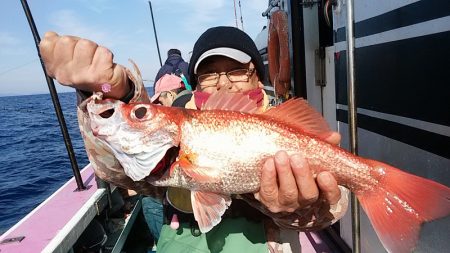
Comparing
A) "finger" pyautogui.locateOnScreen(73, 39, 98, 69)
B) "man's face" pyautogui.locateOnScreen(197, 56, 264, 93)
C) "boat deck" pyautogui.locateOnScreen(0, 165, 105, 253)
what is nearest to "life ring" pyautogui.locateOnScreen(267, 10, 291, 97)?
"man's face" pyautogui.locateOnScreen(197, 56, 264, 93)

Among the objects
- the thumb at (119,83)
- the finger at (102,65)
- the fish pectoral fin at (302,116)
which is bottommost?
the fish pectoral fin at (302,116)

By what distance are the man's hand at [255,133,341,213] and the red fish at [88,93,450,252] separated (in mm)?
63

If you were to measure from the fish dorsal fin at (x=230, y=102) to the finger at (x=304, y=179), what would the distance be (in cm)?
39

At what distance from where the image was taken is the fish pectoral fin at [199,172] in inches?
71.3

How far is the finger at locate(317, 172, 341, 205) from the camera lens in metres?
1.79

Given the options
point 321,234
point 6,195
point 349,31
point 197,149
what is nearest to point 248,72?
point 349,31

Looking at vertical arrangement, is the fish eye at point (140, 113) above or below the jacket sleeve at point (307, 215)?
above

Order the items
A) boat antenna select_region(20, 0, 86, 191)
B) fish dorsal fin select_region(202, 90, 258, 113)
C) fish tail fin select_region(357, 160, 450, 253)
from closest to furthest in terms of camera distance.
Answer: fish tail fin select_region(357, 160, 450, 253) → fish dorsal fin select_region(202, 90, 258, 113) → boat antenna select_region(20, 0, 86, 191)

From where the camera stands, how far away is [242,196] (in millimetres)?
2117

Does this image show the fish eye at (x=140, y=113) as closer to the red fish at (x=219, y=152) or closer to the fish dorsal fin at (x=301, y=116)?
the red fish at (x=219, y=152)

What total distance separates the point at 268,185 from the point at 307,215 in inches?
16.0

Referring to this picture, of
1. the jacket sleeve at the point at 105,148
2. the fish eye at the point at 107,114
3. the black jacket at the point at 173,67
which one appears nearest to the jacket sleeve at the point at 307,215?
the jacket sleeve at the point at 105,148

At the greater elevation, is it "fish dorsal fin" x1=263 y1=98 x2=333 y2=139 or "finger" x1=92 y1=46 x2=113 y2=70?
"finger" x1=92 y1=46 x2=113 y2=70

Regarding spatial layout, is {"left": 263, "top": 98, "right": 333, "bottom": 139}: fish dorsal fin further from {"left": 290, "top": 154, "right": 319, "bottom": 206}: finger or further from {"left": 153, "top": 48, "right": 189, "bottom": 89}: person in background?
{"left": 153, "top": 48, "right": 189, "bottom": 89}: person in background
